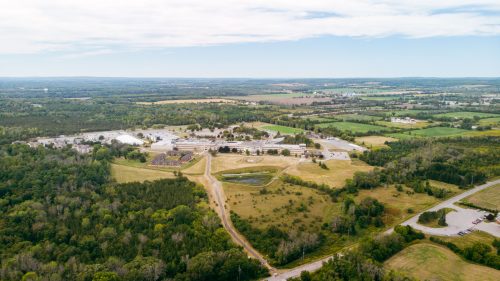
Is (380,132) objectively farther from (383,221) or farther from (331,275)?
(331,275)

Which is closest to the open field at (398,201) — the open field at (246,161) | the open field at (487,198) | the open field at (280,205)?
the open field at (487,198)

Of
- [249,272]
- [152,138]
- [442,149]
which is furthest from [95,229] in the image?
[442,149]

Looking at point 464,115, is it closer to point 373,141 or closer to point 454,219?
point 373,141

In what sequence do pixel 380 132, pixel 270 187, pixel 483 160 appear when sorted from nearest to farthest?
pixel 270 187 < pixel 483 160 < pixel 380 132

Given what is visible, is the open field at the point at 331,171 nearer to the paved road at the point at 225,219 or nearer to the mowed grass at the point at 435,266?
the paved road at the point at 225,219

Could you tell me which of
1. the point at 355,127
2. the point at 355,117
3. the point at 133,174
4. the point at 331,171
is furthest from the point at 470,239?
the point at 355,117

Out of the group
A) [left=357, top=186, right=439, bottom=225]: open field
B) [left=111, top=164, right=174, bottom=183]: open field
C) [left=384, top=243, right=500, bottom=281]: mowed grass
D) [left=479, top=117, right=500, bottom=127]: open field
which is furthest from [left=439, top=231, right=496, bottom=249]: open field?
[left=479, top=117, right=500, bottom=127]: open field

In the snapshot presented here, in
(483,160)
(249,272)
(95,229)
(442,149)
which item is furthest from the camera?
(442,149)

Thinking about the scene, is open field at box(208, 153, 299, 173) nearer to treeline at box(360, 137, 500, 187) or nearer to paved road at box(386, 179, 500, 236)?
treeline at box(360, 137, 500, 187)
